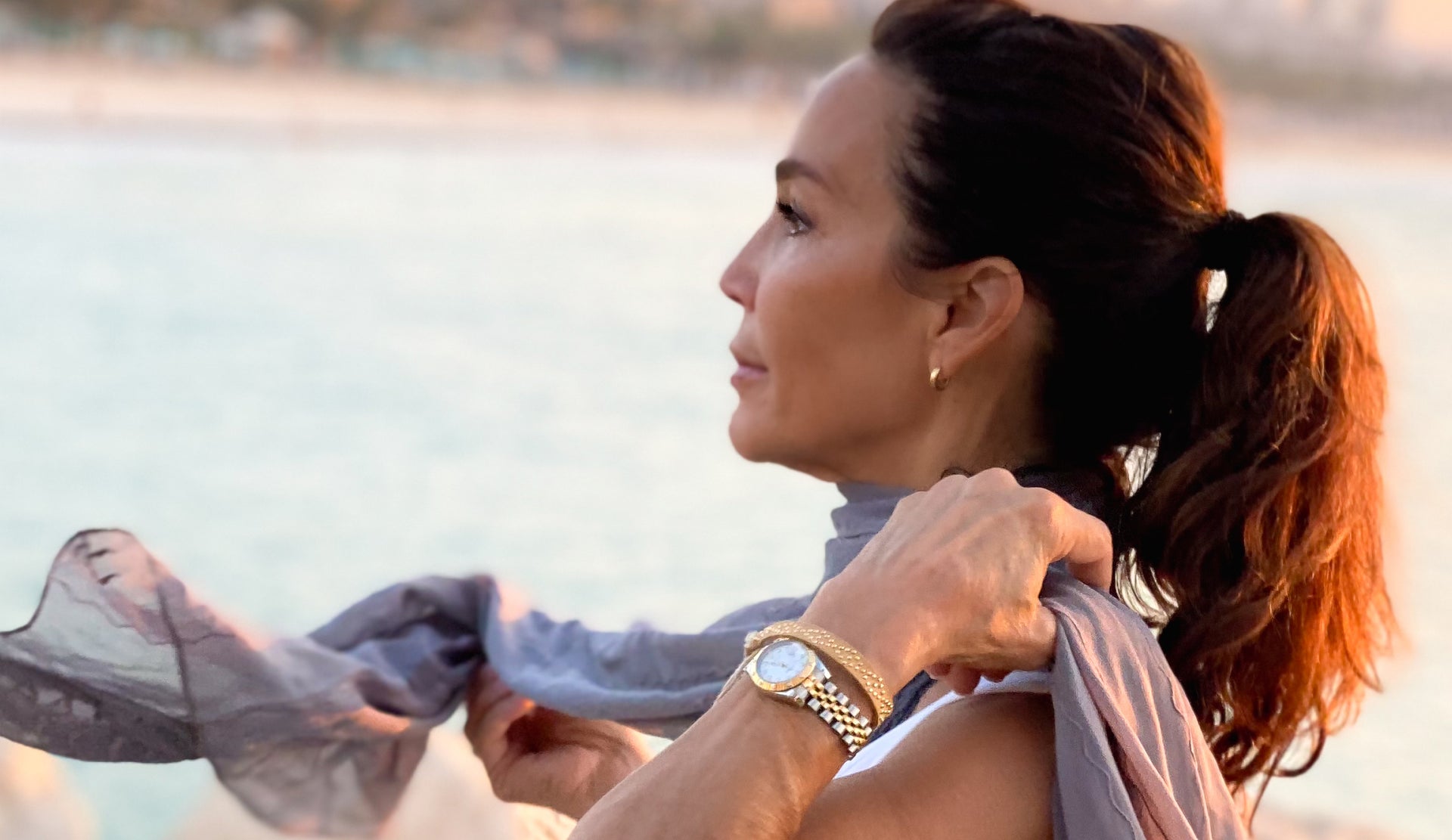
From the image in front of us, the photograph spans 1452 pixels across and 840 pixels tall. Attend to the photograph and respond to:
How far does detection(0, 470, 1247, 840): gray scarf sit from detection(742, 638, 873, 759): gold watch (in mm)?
121

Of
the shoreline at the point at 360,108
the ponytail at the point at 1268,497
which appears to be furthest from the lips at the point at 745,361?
the shoreline at the point at 360,108

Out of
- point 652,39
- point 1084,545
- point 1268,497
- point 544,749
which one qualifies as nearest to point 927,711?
point 1084,545

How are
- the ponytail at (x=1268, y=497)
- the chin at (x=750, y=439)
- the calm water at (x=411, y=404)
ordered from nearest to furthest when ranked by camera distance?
1. the ponytail at (x=1268, y=497)
2. the chin at (x=750, y=439)
3. the calm water at (x=411, y=404)

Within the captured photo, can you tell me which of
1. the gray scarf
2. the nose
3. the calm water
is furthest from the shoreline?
the nose

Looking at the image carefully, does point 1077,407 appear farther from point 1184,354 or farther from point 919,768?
point 919,768

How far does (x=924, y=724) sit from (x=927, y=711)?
0.03 metres

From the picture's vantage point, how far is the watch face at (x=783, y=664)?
32.2 inches

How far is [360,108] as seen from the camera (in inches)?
666

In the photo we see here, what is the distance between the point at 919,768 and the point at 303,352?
865cm

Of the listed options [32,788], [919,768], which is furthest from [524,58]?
[919,768]

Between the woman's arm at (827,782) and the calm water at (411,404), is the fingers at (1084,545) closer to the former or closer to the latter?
the woman's arm at (827,782)

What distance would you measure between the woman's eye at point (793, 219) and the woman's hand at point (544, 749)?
1.51 feet

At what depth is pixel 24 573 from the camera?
5.55 m

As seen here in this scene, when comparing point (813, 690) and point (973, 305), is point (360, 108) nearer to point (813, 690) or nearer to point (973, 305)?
point (973, 305)
